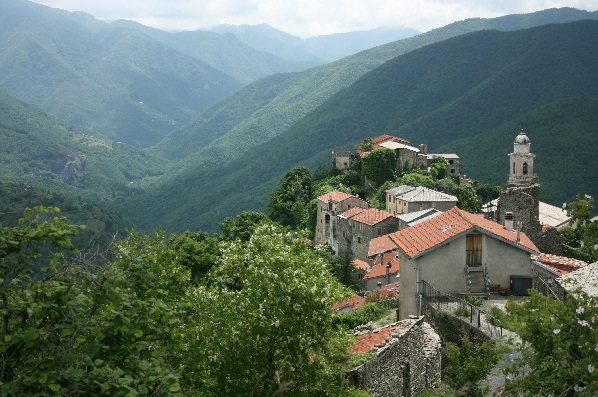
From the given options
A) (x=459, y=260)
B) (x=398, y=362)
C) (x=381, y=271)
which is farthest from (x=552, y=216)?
(x=398, y=362)

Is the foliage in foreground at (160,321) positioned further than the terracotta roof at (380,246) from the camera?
No

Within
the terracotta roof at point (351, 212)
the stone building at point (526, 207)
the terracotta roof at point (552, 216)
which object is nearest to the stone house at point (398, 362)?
the stone building at point (526, 207)

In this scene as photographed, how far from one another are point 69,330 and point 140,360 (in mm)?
1037

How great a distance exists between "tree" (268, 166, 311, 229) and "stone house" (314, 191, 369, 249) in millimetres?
6336

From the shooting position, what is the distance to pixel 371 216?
2199 inches

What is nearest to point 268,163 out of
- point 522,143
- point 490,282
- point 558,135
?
point 558,135

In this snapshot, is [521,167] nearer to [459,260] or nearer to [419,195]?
[419,195]

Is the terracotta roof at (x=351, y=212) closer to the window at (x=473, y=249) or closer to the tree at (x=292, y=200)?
the tree at (x=292, y=200)

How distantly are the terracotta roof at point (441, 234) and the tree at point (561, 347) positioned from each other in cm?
989

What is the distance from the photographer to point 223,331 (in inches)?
570

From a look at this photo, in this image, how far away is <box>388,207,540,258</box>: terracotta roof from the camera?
2298 centimetres

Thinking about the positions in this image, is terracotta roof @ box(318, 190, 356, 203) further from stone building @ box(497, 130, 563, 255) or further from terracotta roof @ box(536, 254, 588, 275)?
terracotta roof @ box(536, 254, 588, 275)

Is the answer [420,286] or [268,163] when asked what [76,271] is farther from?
[268,163]

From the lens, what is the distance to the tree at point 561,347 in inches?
460
